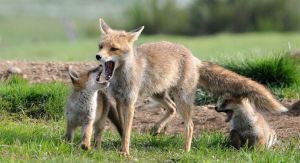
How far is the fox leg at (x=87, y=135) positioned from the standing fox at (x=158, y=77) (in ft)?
1.34

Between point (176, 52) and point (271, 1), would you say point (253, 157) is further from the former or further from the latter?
point (271, 1)

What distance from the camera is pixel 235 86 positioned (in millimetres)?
9219

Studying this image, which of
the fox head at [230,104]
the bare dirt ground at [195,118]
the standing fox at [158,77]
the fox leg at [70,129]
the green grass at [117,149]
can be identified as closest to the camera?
the green grass at [117,149]

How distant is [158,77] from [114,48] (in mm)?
977

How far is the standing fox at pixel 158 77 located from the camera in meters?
8.40

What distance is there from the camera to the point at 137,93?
8.73 metres

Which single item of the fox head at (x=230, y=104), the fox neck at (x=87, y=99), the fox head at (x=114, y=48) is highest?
the fox head at (x=114, y=48)

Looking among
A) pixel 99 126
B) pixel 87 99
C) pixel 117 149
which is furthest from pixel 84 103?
pixel 117 149

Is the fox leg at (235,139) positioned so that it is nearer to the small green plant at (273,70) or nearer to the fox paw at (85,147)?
the fox paw at (85,147)

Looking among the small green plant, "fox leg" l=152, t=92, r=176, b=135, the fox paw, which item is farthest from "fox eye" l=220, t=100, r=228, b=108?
the small green plant

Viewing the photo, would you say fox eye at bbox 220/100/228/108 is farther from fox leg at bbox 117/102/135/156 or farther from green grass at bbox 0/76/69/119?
green grass at bbox 0/76/69/119

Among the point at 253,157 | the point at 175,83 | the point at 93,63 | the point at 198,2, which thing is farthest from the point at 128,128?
the point at 198,2

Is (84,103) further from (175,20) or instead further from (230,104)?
(175,20)

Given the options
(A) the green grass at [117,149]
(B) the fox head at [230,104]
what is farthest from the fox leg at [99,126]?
(B) the fox head at [230,104]
